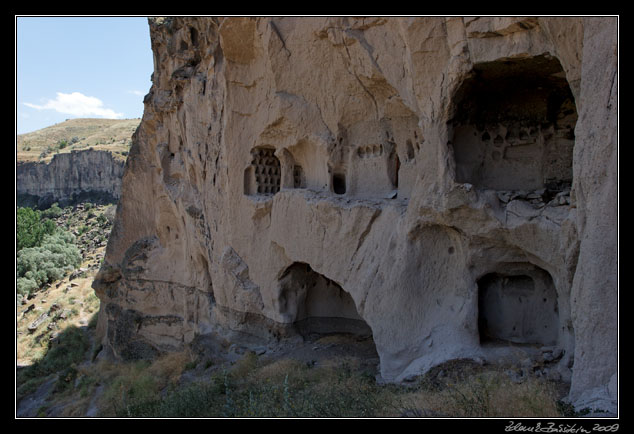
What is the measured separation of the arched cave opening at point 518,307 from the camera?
24.2 feet

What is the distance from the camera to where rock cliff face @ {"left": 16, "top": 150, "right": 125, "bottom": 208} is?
4466 cm

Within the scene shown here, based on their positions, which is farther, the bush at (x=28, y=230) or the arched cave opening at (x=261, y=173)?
the bush at (x=28, y=230)

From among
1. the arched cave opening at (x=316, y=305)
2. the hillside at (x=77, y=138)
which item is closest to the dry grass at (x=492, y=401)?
the arched cave opening at (x=316, y=305)

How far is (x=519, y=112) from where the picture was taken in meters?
7.56

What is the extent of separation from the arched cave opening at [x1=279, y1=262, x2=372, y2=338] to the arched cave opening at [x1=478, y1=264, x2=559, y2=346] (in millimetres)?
3507

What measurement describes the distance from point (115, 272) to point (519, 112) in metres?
14.7

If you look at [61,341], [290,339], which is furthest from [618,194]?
[61,341]

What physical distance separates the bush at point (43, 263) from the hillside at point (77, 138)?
16443mm

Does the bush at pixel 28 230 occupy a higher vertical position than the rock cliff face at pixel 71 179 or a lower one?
lower

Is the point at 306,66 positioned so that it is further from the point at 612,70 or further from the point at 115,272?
the point at 115,272

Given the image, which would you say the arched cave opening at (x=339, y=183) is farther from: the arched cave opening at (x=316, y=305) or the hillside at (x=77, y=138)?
the hillside at (x=77, y=138)

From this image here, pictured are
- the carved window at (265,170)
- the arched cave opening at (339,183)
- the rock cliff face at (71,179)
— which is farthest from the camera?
→ the rock cliff face at (71,179)

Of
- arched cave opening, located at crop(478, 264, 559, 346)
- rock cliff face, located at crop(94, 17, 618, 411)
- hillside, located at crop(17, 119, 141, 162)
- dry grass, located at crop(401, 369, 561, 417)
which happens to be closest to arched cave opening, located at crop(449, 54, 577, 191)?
rock cliff face, located at crop(94, 17, 618, 411)

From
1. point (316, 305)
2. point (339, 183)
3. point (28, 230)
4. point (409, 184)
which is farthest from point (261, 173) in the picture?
point (28, 230)
